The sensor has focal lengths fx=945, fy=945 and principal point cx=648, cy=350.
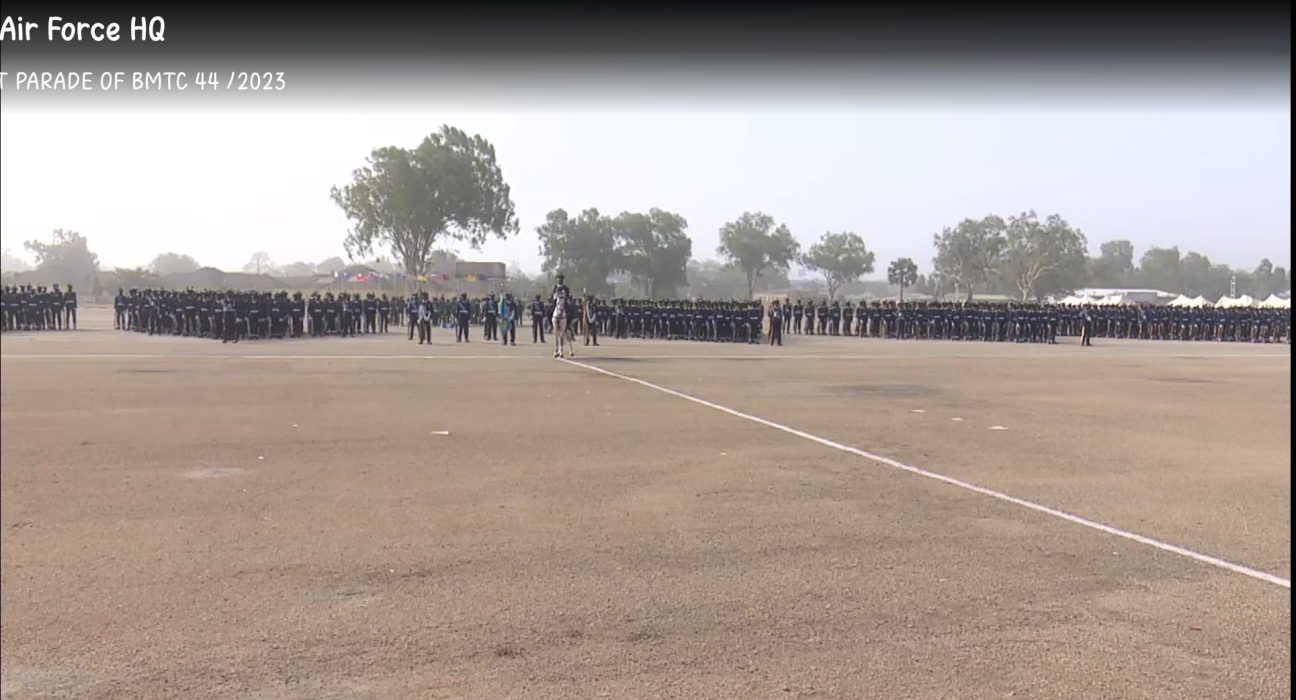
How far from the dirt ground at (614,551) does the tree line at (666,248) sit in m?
31.1

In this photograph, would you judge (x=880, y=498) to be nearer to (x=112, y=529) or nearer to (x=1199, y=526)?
(x=1199, y=526)

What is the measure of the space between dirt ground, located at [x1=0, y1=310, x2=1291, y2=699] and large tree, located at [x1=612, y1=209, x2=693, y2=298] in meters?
55.9

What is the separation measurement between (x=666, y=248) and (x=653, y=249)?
118 cm

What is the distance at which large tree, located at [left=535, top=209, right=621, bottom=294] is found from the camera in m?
64.8

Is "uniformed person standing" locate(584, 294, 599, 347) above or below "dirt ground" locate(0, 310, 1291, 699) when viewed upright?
above

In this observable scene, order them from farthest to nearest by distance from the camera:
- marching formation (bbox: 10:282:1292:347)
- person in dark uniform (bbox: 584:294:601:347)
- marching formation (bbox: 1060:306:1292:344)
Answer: marching formation (bbox: 1060:306:1292:344), person in dark uniform (bbox: 584:294:601:347), marching formation (bbox: 10:282:1292:347)

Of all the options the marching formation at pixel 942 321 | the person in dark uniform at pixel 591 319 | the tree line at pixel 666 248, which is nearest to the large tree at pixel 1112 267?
the tree line at pixel 666 248

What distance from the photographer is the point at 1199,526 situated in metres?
6.48

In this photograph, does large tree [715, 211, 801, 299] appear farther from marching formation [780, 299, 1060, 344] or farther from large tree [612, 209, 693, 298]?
marching formation [780, 299, 1060, 344]

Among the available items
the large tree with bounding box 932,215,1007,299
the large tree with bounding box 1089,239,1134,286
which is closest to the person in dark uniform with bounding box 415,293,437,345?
the large tree with bounding box 932,215,1007,299

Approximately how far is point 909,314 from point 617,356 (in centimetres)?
1931

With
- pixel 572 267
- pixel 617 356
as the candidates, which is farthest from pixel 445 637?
pixel 572 267

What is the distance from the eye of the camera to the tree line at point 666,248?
5372 centimetres

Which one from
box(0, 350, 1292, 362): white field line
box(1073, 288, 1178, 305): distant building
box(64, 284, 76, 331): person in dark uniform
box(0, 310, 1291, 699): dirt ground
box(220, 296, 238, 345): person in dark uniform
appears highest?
box(1073, 288, 1178, 305): distant building
